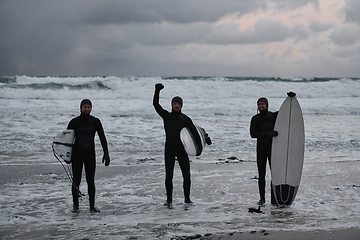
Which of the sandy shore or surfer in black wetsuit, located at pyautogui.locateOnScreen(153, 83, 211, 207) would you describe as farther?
surfer in black wetsuit, located at pyautogui.locateOnScreen(153, 83, 211, 207)

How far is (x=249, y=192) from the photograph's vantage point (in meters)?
5.48

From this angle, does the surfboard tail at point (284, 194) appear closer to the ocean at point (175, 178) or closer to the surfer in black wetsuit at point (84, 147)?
the ocean at point (175, 178)

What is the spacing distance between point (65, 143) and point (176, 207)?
1760 mm

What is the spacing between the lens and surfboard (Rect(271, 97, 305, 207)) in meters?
4.76

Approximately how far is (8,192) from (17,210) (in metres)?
1.02

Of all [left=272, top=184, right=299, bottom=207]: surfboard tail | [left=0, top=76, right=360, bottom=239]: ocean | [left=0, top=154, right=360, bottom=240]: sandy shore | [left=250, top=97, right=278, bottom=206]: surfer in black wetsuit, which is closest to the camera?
[left=0, top=154, right=360, bottom=240]: sandy shore

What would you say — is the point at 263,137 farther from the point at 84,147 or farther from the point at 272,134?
the point at 84,147

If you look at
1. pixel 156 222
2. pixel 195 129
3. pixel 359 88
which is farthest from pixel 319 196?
pixel 359 88

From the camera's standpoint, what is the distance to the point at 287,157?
4.85 meters

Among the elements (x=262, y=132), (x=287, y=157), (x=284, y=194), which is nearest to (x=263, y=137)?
(x=262, y=132)

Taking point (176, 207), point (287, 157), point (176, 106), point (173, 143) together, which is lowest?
point (176, 207)

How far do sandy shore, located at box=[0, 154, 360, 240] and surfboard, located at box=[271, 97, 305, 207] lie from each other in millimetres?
Answer: 239

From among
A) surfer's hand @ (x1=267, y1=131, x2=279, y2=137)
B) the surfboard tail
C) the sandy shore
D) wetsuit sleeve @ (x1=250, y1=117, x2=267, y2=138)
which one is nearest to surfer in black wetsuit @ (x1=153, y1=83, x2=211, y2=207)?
the sandy shore

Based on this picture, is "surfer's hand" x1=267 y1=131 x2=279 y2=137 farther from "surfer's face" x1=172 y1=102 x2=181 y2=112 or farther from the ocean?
"surfer's face" x1=172 y1=102 x2=181 y2=112
